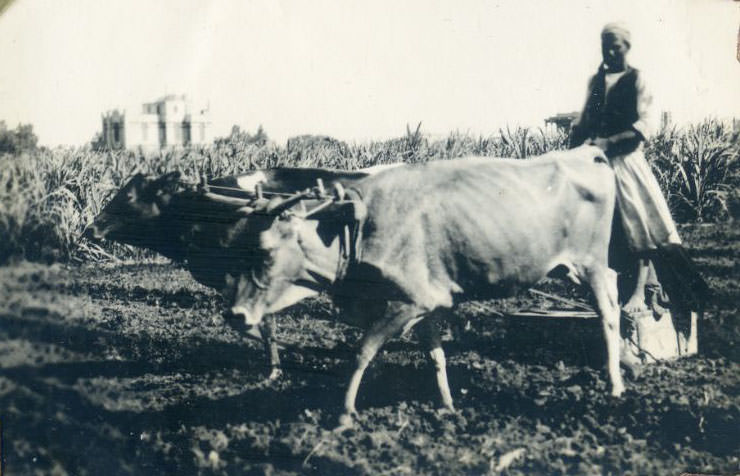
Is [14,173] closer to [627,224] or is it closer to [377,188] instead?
[377,188]

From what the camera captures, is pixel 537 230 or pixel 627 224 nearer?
pixel 537 230

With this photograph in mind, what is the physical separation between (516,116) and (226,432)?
2613 mm

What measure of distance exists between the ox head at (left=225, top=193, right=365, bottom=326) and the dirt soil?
347 millimetres

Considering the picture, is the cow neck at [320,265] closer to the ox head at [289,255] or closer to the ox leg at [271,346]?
the ox head at [289,255]

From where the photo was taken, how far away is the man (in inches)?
144

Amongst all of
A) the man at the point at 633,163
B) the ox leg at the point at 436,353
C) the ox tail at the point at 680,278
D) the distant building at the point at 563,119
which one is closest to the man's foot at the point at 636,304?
the man at the point at 633,163

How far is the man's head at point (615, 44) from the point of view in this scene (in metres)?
3.65

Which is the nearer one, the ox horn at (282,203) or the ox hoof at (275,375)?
the ox horn at (282,203)

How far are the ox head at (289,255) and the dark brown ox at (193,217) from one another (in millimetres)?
180

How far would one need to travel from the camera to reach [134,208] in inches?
139

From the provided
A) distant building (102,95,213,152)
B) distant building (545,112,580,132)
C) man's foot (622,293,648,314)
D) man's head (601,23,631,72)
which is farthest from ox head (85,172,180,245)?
man's foot (622,293,648,314)

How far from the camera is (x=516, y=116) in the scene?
373cm

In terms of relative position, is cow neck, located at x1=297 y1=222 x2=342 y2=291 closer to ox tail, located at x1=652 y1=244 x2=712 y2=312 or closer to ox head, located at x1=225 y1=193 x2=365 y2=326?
ox head, located at x1=225 y1=193 x2=365 y2=326

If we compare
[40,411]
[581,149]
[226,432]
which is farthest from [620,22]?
[40,411]
